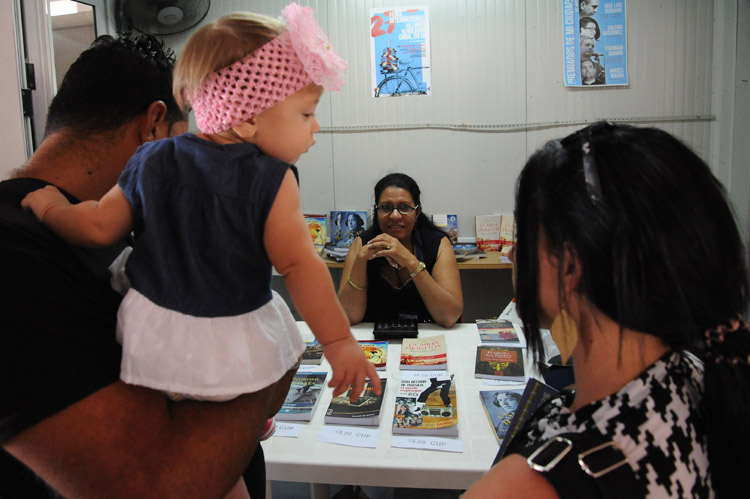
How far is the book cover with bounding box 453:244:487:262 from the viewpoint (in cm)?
346

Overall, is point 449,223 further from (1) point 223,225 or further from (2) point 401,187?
(1) point 223,225

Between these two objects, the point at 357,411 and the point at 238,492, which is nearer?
the point at 238,492

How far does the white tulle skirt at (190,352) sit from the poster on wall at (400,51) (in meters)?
3.31

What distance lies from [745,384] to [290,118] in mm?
758

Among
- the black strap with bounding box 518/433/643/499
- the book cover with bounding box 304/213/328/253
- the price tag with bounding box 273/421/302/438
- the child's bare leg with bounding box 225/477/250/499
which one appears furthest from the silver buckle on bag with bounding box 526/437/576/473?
the book cover with bounding box 304/213/328/253

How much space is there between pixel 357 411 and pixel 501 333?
2.85 ft

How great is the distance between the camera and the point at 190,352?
0.73m

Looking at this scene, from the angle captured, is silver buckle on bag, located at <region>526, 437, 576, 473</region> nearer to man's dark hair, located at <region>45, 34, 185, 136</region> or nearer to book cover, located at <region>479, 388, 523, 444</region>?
book cover, located at <region>479, 388, 523, 444</region>

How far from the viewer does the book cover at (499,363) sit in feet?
5.16

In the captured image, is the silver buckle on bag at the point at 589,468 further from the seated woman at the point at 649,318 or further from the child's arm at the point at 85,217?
the child's arm at the point at 85,217

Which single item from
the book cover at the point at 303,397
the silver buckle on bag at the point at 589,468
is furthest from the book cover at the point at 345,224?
the silver buckle on bag at the point at 589,468

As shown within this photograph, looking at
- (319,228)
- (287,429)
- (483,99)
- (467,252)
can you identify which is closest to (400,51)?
(483,99)

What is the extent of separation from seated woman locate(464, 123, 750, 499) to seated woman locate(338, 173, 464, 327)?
4.81 feet

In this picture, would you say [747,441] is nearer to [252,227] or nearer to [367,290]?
[252,227]
